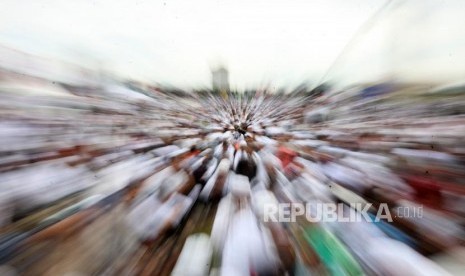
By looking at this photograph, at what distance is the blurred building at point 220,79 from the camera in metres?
0.72

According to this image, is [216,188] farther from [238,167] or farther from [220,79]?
[220,79]

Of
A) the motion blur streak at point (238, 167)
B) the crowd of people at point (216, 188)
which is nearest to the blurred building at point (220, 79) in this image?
the motion blur streak at point (238, 167)

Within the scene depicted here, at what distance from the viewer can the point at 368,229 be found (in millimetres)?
295

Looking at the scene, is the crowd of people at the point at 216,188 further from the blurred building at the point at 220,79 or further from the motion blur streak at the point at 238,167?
the blurred building at the point at 220,79

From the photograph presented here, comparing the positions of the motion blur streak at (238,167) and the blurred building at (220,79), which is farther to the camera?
the blurred building at (220,79)

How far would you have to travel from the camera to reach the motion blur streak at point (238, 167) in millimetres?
257

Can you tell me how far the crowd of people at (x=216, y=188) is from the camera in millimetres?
253

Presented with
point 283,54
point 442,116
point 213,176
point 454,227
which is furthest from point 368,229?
point 283,54

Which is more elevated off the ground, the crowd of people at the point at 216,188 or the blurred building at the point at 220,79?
the blurred building at the point at 220,79

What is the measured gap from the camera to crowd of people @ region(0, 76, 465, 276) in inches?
9.9

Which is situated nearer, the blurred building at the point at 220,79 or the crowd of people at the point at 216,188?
the crowd of people at the point at 216,188

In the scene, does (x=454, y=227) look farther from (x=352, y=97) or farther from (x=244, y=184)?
(x=352, y=97)

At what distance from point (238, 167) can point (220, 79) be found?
0.36m

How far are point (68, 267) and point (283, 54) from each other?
66 cm
